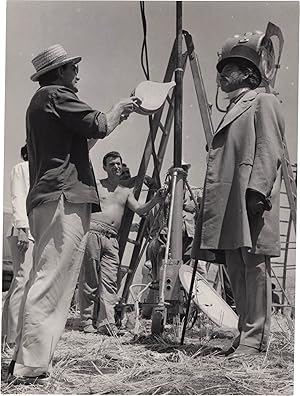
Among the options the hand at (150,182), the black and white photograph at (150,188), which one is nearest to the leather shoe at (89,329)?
the black and white photograph at (150,188)

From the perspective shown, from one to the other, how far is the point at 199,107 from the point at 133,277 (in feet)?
2.76

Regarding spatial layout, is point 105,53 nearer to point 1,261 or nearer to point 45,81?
point 45,81

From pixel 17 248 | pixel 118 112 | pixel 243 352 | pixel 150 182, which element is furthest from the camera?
pixel 150 182

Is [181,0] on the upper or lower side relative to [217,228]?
upper

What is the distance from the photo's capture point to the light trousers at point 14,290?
7.31 feet

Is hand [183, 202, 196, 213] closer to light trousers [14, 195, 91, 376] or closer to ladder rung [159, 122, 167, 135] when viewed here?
ladder rung [159, 122, 167, 135]

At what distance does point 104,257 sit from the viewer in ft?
10.1

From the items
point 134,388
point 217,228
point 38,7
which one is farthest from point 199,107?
point 134,388

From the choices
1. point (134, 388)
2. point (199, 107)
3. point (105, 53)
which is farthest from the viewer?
point (199, 107)

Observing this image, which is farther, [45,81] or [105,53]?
[105,53]

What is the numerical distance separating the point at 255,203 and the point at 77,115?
0.73 metres

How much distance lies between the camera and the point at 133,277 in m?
3.01

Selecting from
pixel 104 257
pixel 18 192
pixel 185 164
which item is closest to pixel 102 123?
pixel 18 192

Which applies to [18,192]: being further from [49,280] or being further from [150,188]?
[150,188]
